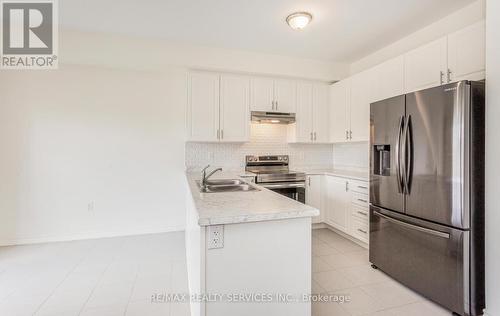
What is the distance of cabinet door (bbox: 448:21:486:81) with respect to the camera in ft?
6.91

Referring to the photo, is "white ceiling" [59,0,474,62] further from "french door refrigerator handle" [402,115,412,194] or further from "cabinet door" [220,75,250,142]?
"french door refrigerator handle" [402,115,412,194]

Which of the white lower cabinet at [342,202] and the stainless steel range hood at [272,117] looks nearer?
the white lower cabinet at [342,202]

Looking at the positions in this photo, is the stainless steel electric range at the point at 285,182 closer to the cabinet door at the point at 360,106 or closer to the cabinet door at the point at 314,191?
the cabinet door at the point at 314,191

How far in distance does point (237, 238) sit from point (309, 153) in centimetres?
337

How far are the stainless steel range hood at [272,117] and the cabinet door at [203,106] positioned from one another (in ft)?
1.99

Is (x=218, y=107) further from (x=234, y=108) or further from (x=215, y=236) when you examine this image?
(x=215, y=236)

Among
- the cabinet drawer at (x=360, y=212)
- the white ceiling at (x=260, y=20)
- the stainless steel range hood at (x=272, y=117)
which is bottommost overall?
the cabinet drawer at (x=360, y=212)

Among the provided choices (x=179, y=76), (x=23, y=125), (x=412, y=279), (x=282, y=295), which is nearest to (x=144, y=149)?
(x=179, y=76)

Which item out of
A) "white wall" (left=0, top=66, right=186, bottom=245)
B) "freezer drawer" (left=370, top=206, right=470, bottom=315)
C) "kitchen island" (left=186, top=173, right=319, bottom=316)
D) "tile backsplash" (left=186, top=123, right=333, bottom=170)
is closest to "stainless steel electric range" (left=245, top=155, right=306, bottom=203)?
"tile backsplash" (left=186, top=123, right=333, bottom=170)

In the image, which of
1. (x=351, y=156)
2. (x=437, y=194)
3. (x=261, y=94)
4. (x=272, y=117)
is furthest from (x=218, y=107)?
(x=437, y=194)

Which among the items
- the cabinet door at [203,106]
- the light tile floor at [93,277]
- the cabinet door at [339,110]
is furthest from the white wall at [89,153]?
the cabinet door at [339,110]

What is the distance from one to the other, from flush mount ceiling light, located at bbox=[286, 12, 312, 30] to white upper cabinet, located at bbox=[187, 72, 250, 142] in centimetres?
121

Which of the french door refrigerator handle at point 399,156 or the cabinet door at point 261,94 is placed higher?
the cabinet door at point 261,94

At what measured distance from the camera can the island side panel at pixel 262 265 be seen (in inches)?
50.3
